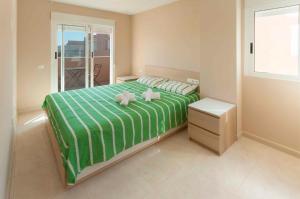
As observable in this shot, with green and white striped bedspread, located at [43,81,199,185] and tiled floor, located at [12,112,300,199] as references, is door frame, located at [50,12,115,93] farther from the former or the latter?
tiled floor, located at [12,112,300,199]

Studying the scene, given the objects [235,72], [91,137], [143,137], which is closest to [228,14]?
[235,72]

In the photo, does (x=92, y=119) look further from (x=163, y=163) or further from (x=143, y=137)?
(x=163, y=163)

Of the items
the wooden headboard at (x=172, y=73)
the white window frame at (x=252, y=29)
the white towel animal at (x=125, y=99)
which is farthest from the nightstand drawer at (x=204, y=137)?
the wooden headboard at (x=172, y=73)

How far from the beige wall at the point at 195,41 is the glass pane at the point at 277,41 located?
1.23ft

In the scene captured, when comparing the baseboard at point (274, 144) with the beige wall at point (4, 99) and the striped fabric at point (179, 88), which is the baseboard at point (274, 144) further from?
the beige wall at point (4, 99)

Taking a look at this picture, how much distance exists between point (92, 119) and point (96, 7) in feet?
11.8

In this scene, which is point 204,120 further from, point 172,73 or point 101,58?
point 101,58

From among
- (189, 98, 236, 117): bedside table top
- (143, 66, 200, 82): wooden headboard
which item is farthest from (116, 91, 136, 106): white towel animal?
(143, 66, 200, 82): wooden headboard

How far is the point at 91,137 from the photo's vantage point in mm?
1972

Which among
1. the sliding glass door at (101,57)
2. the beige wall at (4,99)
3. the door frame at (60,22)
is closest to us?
the beige wall at (4,99)

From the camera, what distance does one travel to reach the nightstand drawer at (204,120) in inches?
98.4

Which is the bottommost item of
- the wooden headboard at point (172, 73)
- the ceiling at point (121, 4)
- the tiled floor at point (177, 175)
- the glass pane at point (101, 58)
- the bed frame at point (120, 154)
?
the tiled floor at point (177, 175)

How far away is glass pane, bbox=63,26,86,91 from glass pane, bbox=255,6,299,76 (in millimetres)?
3997

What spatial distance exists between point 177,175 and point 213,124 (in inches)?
34.6
